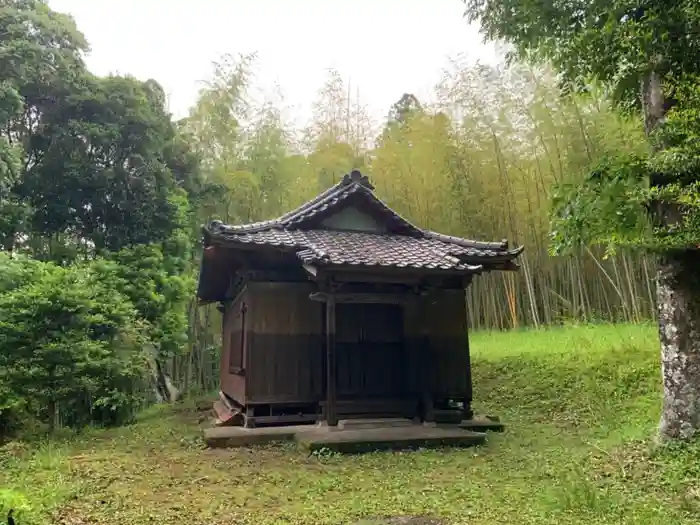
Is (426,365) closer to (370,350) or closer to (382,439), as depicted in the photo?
(370,350)

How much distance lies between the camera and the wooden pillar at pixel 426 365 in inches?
299

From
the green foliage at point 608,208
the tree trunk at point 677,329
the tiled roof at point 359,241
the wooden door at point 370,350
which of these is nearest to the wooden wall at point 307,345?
the wooden door at point 370,350

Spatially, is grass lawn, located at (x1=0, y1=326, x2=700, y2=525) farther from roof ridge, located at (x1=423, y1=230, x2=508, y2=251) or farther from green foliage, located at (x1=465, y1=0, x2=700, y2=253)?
roof ridge, located at (x1=423, y1=230, x2=508, y2=251)

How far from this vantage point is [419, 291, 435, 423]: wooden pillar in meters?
7.59

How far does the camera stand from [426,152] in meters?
12.5

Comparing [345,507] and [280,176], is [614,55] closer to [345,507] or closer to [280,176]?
[345,507]

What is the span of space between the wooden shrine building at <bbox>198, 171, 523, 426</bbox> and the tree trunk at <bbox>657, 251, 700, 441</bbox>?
2.45 m

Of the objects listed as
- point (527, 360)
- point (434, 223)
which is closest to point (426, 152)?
point (434, 223)

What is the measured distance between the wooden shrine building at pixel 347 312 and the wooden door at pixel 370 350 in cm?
2

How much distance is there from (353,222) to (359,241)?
757mm

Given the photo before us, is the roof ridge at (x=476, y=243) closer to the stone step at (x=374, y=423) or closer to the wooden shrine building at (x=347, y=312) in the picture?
the wooden shrine building at (x=347, y=312)

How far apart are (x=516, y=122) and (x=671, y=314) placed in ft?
25.7

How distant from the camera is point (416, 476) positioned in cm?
526

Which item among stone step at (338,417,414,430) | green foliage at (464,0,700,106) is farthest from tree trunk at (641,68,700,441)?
stone step at (338,417,414,430)
